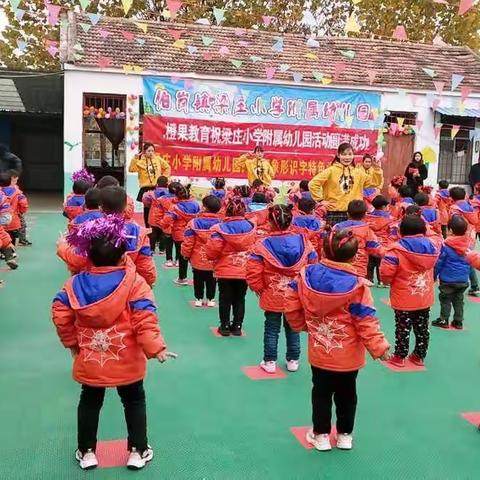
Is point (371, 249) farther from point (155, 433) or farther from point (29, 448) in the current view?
point (29, 448)

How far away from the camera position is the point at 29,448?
3145 mm

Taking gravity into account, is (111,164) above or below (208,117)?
below

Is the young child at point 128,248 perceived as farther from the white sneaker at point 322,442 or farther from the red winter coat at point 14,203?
the red winter coat at point 14,203

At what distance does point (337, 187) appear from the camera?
6.03 metres

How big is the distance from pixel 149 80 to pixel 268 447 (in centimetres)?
1035

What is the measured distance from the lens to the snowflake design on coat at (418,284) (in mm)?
4430

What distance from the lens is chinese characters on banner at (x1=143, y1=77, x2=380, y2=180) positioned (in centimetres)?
1269

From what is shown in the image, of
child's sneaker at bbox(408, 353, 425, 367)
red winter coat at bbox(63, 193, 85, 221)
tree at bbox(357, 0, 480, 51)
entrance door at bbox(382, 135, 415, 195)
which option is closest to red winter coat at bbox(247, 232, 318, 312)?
child's sneaker at bbox(408, 353, 425, 367)

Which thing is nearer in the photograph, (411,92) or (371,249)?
(371,249)

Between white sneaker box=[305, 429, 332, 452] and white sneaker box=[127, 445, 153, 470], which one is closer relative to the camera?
white sneaker box=[127, 445, 153, 470]

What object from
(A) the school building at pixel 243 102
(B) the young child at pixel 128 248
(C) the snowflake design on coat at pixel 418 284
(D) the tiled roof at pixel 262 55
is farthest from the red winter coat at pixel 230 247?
(D) the tiled roof at pixel 262 55

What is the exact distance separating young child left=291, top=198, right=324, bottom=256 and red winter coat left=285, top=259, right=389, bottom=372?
9.73ft

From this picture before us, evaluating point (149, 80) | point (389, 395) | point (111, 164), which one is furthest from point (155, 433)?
point (111, 164)

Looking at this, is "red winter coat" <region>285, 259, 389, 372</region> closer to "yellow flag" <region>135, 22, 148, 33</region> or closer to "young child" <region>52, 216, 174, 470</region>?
"young child" <region>52, 216, 174, 470</region>
